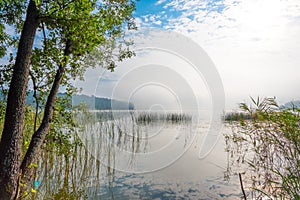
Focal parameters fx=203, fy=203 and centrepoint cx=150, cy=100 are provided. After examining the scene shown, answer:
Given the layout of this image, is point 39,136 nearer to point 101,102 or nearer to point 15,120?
point 15,120

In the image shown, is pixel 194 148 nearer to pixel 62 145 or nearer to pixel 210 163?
pixel 210 163

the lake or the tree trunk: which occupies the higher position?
the tree trunk

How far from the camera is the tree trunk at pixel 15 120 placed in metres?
2.70

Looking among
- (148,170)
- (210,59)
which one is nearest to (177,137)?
(148,170)

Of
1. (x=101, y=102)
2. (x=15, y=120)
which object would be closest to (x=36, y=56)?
(x=15, y=120)

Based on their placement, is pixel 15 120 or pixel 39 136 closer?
pixel 15 120

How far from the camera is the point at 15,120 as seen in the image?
9.11ft

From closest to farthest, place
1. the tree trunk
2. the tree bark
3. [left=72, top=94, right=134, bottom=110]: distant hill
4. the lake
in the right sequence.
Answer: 1. the tree trunk
2. the tree bark
3. the lake
4. [left=72, top=94, right=134, bottom=110]: distant hill

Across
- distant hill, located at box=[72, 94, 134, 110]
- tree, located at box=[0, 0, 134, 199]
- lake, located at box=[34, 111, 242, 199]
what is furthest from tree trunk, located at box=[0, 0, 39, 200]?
distant hill, located at box=[72, 94, 134, 110]

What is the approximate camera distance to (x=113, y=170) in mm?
5348

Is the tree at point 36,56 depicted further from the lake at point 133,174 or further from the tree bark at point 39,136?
the lake at point 133,174

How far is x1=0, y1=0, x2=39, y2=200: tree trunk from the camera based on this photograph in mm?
2697

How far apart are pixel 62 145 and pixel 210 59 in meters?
4.25

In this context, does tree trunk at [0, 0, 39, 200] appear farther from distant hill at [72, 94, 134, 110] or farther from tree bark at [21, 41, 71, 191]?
distant hill at [72, 94, 134, 110]
